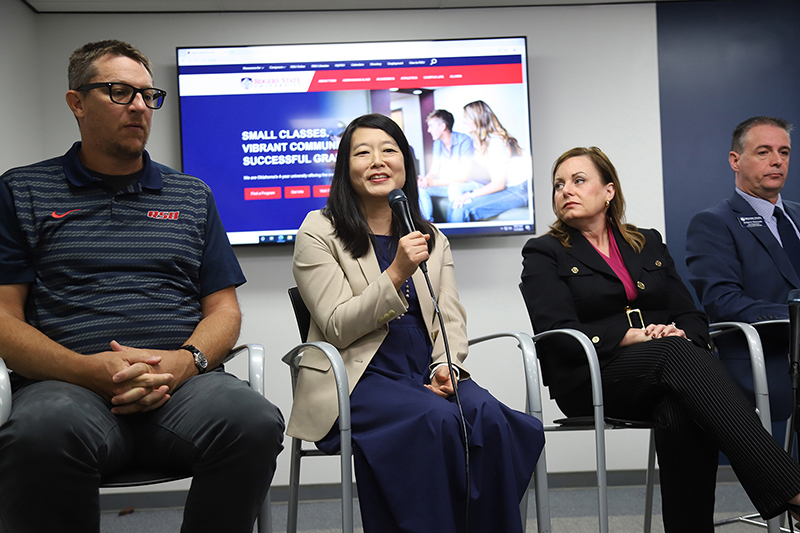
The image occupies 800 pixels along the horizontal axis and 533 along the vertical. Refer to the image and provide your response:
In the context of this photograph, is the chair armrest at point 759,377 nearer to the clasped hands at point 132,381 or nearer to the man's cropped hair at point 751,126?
the man's cropped hair at point 751,126

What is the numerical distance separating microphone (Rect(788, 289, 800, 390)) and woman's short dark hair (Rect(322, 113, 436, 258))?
3.29ft

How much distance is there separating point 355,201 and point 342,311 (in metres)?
0.41

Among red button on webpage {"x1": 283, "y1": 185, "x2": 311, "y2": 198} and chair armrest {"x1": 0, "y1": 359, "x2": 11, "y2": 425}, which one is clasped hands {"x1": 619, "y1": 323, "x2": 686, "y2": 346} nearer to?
chair armrest {"x1": 0, "y1": 359, "x2": 11, "y2": 425}

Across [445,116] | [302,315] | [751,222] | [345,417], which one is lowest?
[345,417]

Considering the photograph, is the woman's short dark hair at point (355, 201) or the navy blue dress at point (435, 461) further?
the woman's short dark hair at point (355, 201)

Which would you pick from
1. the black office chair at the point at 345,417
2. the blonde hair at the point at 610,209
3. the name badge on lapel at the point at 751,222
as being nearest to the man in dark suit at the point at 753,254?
the name badge on lapel at the point at 751,222

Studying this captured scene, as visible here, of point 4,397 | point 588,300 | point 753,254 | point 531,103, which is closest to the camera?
point 4,397

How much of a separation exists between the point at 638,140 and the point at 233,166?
2.04m

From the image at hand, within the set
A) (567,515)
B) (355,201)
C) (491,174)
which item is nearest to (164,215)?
(355,201)

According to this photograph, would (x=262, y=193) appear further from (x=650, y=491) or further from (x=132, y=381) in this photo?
(x=650, y=491)

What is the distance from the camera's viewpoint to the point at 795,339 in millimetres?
1766

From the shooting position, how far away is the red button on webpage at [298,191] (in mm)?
3211

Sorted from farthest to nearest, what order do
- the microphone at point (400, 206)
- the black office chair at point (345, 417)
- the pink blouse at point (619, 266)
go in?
the pink blouse at point (619, 266), the microphone at point (400, 206), the black office chair at point (345, 417)

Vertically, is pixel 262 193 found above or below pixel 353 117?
below
